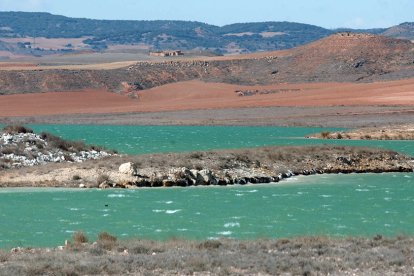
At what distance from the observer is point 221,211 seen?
28.1 m

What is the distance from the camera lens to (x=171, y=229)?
24.5 m

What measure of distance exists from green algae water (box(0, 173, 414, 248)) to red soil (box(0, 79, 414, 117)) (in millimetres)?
56640

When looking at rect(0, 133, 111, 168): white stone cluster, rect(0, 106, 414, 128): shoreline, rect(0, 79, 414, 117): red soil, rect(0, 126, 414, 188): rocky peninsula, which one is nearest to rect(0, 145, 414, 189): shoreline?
rect(0, 126, 414, 188): rocky peninsula

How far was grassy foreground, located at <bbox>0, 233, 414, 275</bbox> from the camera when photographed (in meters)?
16.5

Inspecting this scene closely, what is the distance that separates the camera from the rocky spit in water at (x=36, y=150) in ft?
124

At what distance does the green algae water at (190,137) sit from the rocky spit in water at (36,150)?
19.1 feet

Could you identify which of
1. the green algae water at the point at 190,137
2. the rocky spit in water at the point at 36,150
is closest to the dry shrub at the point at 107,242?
the rocky spit in water at the point at 36,150

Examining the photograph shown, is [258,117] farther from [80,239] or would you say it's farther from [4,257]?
[4,257]

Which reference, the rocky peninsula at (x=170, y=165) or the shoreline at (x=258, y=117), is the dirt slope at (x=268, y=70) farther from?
the rocky peninsula at (x=170, y=165)

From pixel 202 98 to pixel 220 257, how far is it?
90.7 m

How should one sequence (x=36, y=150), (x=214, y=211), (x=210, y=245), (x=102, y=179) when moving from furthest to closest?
(x=36, y=150) < (x=102, y=179) < (x=214, y=211) < (x=210, y=245)

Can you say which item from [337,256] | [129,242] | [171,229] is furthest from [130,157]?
[337,256]

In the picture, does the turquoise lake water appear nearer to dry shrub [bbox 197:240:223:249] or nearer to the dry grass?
the dry grass

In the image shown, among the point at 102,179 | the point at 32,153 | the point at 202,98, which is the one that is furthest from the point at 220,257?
the point at 202,98
